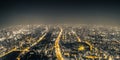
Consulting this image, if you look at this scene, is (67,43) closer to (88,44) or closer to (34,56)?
(88,44)

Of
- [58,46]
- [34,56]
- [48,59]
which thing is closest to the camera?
[48,59]

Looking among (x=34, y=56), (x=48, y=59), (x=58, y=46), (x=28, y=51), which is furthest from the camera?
(x=58, y=46)

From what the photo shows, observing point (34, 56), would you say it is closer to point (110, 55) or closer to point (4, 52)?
point (4, 52)

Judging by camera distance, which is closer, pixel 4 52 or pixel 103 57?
pixel 103 57

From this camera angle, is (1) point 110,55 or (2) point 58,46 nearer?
(1) point 110,55

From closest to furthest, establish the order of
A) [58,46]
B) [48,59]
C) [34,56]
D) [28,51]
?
[48,59] → [34,56] → [28,51] → [58,46]

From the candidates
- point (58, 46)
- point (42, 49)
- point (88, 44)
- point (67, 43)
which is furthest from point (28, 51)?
point (88, 44)

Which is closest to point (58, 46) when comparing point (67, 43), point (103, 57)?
point (67, 43)

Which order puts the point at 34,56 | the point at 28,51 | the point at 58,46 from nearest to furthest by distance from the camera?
the point at 34,56 < the point at 28,51 < the point at 58,46
